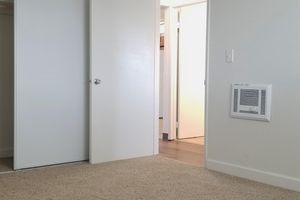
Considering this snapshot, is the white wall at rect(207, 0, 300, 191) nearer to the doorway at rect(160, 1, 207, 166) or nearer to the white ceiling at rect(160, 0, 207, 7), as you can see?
the white ceiling at rect(160, 0, 207, 7)

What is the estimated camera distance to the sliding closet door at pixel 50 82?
3.51 metres

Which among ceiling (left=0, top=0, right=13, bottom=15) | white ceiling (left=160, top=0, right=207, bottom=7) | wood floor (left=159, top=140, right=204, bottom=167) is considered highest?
white ceiling (left=160, top=0, right=207, bottom=7)

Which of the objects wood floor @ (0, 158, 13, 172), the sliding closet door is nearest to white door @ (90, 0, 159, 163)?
the sliding closet door

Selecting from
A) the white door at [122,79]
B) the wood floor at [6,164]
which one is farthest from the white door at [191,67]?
the wood floor at [6,164]

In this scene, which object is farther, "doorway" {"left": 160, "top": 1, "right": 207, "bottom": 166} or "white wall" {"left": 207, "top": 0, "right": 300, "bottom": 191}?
"doorway" {"left": 160, "top": 1, "right": 207, "bottom": 166}

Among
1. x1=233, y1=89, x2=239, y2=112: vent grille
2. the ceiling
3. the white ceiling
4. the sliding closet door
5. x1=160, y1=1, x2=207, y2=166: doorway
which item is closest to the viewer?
x1=233, y1=89, x2=239, y2=112: vent grille

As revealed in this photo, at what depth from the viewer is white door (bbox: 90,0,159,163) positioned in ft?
12.5

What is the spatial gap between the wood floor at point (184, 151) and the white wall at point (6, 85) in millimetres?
1855

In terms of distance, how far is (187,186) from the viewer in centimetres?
304

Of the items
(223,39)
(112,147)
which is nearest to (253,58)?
(223,39)

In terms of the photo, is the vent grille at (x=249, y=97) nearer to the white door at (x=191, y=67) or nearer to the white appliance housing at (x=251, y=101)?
the white appliance housing at (x=251, y=101)

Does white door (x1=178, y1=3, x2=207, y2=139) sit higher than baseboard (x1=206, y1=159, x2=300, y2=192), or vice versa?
white door (x1=178, y1=3, x2=207, y2=139)

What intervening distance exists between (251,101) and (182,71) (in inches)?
90.9

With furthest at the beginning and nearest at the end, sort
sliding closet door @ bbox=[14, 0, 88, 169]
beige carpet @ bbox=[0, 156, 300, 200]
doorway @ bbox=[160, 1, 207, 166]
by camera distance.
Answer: doorway @ bbox=[160, 1, 207, 166], sliding closet door @ bbox=[14, 0, 88, 169], beige carpet @ bbox=[0, 156, 300, 200]
